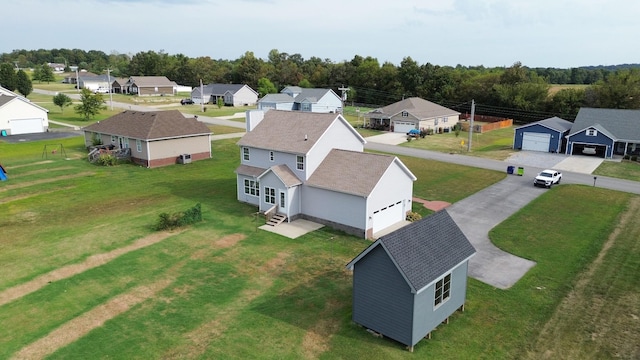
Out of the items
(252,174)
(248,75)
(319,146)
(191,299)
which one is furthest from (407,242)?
(248,75)

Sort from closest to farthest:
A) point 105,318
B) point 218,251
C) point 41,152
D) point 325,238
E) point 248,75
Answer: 1. point 105,318
2. point 218,251
3. point 325,238
4. point 41,152
5. point 248,75

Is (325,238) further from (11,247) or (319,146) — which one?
(11,247)

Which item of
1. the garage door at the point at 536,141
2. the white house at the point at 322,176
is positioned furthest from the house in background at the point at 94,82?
the white house at the point at 322,176

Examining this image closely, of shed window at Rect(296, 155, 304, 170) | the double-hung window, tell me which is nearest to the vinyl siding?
shed window at Rect(296, 155, 304, 170)

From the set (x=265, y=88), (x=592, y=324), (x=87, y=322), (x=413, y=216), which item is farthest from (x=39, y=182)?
(x=265, y=88)

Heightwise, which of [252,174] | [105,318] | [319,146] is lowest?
[105,318]

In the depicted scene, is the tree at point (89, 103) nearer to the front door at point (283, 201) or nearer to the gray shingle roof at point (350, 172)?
the front door at point (283, 201)
